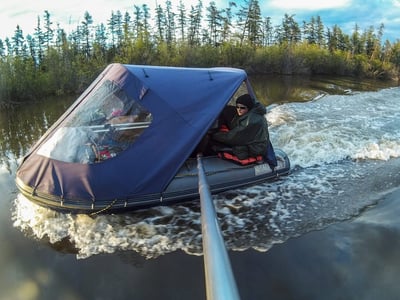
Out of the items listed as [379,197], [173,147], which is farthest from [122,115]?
[379,197]

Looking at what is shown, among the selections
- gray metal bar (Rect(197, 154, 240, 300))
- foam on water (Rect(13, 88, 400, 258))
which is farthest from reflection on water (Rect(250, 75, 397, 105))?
gray metal bar (Rect(197, 154, 240, 300))

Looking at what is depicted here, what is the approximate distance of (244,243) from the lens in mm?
4230

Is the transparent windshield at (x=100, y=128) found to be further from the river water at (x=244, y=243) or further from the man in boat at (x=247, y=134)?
the man in boat at (x=247, y=134)

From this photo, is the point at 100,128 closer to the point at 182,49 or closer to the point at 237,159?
the point at 237,159

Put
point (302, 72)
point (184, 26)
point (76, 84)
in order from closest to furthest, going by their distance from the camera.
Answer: point (76, 84) → point (302, 72) → point (184, 26)

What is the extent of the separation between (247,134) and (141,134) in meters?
1.68

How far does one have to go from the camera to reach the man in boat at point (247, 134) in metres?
5.45

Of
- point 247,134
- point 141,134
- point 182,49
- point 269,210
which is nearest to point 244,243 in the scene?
point 269,210

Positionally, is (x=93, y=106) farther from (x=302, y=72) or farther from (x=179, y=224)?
(x=302, y=72)

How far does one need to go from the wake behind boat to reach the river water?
35cm

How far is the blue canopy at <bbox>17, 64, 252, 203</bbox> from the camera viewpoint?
4.50m

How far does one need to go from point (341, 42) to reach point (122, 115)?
4981 centimetres

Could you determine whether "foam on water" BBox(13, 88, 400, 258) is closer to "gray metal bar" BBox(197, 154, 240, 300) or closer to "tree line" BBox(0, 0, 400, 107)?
"gray metal bar" BBox(197, 154, 240, 300)

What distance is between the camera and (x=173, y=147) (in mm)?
4879
